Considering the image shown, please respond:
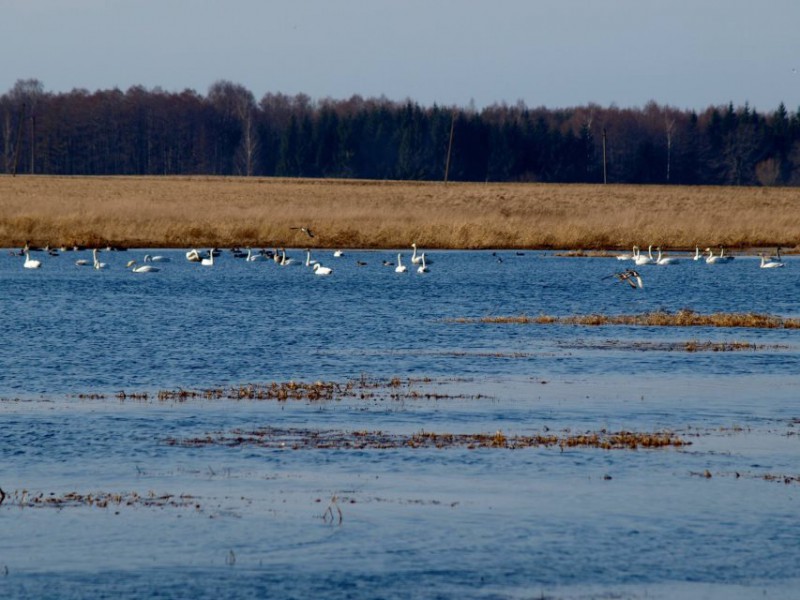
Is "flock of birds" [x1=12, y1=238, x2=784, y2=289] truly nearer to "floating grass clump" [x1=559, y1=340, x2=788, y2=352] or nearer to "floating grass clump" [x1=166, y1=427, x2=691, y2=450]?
"floating grass clump" [x1=559, y1=340, x2=788, y2=352]

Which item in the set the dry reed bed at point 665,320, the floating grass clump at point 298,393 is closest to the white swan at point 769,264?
the dry reed bed at point 665,320

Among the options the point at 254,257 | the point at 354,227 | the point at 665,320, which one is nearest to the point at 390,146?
the point at 354,227

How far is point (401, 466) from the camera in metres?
13.0

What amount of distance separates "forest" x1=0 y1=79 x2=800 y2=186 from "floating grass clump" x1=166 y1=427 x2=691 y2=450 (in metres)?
119

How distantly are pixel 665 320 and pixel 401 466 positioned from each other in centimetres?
1632

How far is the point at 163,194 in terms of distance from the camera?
257ft

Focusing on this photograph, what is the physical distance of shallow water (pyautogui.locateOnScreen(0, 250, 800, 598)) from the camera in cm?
955

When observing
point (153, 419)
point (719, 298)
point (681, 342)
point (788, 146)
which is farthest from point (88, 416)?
point (788, 146)

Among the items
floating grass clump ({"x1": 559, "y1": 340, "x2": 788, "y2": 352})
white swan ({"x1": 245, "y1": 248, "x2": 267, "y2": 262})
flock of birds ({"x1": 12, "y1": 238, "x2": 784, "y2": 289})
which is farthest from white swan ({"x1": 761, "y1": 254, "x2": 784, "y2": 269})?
floating grass clump ({"x1": 559, "y1": 340, "x2": 788, "y2": 352})

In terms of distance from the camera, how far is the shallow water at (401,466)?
955 cm

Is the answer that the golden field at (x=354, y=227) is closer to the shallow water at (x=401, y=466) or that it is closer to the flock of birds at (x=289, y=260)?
the flock of birds at (x=289, y=260)

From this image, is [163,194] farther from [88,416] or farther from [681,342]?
[88,416]

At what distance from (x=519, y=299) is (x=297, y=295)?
608cm

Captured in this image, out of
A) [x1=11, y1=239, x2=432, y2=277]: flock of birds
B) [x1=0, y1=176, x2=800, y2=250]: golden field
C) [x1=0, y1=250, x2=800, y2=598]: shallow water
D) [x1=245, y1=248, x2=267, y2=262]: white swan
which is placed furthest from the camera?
[x1=0, y1=176, x2=800, y2=250]: golden field
